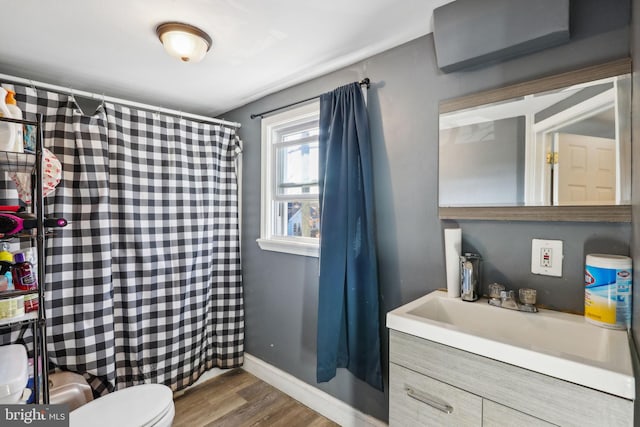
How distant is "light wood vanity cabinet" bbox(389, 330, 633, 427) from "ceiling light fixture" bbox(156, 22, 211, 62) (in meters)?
1.63

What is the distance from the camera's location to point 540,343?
1.16 m

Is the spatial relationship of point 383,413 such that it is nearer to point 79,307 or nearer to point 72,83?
point 79,307

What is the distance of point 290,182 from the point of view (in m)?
2.40

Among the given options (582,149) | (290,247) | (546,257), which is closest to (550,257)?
(546,257)

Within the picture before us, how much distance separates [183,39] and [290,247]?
1.37 meters

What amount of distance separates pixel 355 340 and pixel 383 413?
0.45 meters

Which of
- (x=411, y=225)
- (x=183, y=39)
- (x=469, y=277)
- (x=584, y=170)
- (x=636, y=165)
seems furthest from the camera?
(x=411, y=225)

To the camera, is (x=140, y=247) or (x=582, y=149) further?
(x=140, y=247)

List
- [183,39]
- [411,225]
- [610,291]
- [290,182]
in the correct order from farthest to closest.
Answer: [290,182]
[411,225]
[183,39]
[610,291]

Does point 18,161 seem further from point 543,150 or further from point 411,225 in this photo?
point 543,150

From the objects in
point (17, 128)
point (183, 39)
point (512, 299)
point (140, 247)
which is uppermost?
point (183, 39)

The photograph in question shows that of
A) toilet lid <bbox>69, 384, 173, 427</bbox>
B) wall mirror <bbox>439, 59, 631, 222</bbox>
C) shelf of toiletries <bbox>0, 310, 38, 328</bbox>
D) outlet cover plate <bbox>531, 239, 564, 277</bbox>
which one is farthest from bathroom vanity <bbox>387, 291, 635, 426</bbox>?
shelf of toiletries <bbox>0, 310, 38, 328</bbox>

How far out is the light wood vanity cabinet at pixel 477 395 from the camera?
81 centimetres

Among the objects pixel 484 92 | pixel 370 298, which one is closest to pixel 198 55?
pixel 484 92
